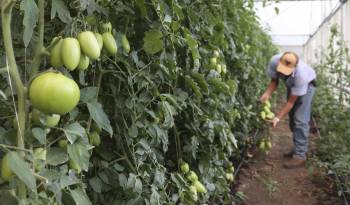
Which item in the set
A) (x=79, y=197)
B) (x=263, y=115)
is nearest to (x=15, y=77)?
Answer: (x=79, y=197)

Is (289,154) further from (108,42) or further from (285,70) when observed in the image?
(108,42)

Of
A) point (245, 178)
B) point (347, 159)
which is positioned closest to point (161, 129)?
point (347, 159)

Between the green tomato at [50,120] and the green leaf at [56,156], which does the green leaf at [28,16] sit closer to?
the green tomato at [50,120]

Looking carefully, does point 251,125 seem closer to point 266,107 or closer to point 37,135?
point 266,107

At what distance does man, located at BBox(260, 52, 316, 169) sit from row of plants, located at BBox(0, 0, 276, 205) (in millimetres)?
1339

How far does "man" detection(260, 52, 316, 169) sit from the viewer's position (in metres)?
4.54

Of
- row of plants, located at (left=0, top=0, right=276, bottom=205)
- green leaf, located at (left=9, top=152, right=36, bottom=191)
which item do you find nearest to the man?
row of plants, located at (left=0, top=0, right=276, bottom=205)

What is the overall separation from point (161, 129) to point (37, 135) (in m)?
0.85

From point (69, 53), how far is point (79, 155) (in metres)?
0.24

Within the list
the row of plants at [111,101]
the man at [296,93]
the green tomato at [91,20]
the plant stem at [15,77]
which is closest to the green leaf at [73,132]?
the row of plants at [111,101]

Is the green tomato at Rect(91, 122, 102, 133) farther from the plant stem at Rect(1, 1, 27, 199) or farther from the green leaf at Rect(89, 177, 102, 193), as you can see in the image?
the plant stem at Rect(1, 1, 27, 199)

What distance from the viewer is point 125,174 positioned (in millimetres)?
1726

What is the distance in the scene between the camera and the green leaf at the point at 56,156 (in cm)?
107

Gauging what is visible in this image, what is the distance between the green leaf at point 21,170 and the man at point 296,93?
3.75 metres
